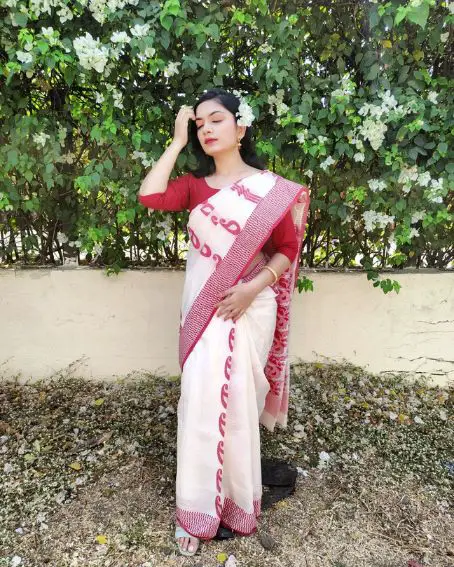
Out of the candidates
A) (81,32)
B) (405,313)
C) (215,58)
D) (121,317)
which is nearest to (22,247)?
(121,317)

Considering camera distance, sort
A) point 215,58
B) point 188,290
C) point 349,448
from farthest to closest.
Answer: point 349,448
point 215,58
point 188,290

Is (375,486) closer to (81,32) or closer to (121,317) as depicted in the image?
(121,317)

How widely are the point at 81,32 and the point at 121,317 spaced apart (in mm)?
1657

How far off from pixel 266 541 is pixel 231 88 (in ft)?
7.33

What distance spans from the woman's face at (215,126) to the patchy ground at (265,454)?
1.66 meters

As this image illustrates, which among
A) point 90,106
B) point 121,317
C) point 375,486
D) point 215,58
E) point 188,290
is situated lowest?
point 375,486

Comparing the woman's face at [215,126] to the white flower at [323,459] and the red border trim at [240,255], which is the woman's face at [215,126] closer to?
the red border trim at [240,255]

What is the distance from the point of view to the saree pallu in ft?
6.35

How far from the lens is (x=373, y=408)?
3.12 m

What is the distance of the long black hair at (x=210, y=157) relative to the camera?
193cm

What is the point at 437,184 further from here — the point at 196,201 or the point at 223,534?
the point at 223,534

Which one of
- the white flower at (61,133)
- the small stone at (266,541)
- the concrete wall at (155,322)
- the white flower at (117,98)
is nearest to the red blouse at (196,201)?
the white flower at (117,98)

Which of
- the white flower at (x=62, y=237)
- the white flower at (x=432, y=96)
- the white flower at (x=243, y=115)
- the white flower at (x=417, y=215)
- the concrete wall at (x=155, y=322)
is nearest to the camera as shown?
the white flower at (x=243, y=115)

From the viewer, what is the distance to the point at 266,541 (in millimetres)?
2096
